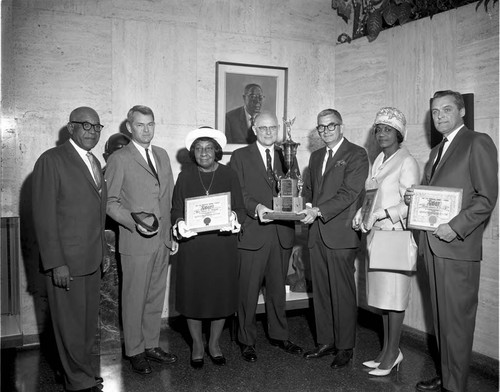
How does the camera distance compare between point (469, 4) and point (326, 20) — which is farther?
point (326, 20)

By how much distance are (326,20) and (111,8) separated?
248cm

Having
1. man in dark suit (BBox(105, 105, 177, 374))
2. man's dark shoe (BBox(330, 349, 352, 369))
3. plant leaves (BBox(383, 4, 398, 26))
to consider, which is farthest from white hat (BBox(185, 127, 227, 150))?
plant leaves (BBox(383, 4, 398, 26))

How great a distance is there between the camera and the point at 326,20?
6.30m

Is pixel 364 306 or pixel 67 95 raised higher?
pixel 67 95

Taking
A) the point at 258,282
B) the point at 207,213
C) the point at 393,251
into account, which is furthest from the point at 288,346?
the point at 207,213

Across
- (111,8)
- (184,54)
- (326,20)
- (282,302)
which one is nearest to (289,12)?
(326,20)

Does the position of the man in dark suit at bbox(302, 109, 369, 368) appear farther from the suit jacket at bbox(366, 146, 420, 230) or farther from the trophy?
the suit jacket at bbox(366, 146, 420, 230)

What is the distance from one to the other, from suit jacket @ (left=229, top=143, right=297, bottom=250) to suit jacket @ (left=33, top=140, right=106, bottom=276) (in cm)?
127

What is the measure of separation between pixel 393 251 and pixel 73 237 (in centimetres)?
228

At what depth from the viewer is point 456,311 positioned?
3.68m

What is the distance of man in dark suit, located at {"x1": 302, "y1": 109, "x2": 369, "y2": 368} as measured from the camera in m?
4.45

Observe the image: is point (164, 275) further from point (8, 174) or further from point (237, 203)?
point (8, 174)

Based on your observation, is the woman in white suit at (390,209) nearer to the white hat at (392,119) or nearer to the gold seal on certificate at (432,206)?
the white hat at (392,119)

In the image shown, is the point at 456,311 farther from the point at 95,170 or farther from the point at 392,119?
the point at 95,170
